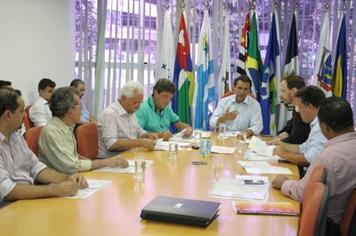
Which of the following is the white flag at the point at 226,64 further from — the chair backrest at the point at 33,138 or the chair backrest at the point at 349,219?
the chair backrest at the point at 349,219

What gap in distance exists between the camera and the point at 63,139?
268 cm

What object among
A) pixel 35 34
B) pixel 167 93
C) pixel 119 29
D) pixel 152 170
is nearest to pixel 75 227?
pixel 152 170

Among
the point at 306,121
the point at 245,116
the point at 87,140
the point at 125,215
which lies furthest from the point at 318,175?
the point at 245,116

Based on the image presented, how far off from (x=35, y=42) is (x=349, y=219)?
15.4ft

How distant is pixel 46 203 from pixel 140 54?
445 cm

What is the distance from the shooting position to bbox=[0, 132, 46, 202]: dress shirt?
2217mm

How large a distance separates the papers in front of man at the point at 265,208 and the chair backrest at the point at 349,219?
0.91 feet

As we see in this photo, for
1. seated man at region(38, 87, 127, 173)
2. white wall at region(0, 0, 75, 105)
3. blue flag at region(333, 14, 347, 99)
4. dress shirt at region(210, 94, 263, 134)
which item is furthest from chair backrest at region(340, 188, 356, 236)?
white wall at region(0, 0, 75, 105)

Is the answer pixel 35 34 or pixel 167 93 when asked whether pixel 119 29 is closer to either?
pixel 35 34

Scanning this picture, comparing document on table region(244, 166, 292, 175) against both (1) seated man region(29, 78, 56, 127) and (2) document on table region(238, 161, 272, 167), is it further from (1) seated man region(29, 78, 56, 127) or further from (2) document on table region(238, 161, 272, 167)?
(1) seated man region(29, 78, 56, 127)

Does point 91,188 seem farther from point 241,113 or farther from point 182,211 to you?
point 241,113

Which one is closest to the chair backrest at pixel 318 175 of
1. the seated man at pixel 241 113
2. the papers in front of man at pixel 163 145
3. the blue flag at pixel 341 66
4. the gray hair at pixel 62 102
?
the gray hair at pixel 62 102

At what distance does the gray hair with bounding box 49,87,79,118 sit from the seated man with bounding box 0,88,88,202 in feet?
1.22

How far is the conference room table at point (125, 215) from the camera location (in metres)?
1.70
